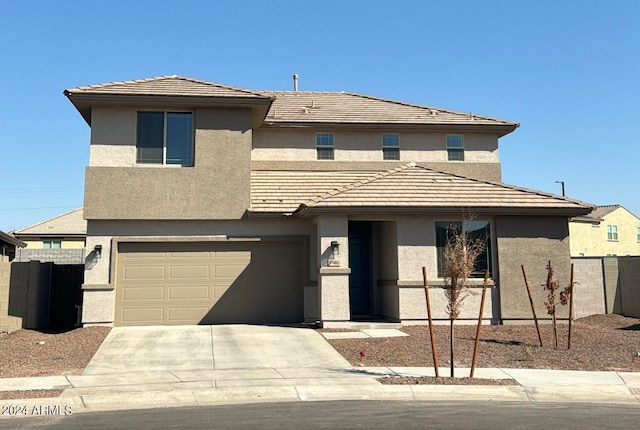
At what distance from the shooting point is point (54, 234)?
37.8m

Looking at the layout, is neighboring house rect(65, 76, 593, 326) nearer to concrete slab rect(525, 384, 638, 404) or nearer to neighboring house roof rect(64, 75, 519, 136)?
neighboring house roof rect(64, 75, 519, 136)

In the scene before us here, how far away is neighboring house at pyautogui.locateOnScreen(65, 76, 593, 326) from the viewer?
52.7 ft

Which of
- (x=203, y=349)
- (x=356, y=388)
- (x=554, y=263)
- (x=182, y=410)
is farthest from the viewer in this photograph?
(x=554, y=263)

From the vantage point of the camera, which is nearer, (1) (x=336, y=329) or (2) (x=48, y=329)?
(1) (x=336, y=329)

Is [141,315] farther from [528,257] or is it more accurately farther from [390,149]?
[528,257]

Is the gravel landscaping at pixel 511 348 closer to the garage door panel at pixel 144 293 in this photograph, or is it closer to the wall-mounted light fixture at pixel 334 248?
the wall-mounted light fixture at pixel 334 248

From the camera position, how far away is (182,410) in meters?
8.32

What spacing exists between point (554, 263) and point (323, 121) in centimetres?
865

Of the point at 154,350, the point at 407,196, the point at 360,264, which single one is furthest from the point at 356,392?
the point at 360,264

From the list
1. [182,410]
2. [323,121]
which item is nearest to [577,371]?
[182,410]

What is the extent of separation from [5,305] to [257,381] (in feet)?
32.6

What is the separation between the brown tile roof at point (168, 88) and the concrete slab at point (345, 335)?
7153 mm

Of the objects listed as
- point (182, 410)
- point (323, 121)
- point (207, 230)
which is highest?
point (323, 121)

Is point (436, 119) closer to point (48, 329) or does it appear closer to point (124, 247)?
point (124, 247)
